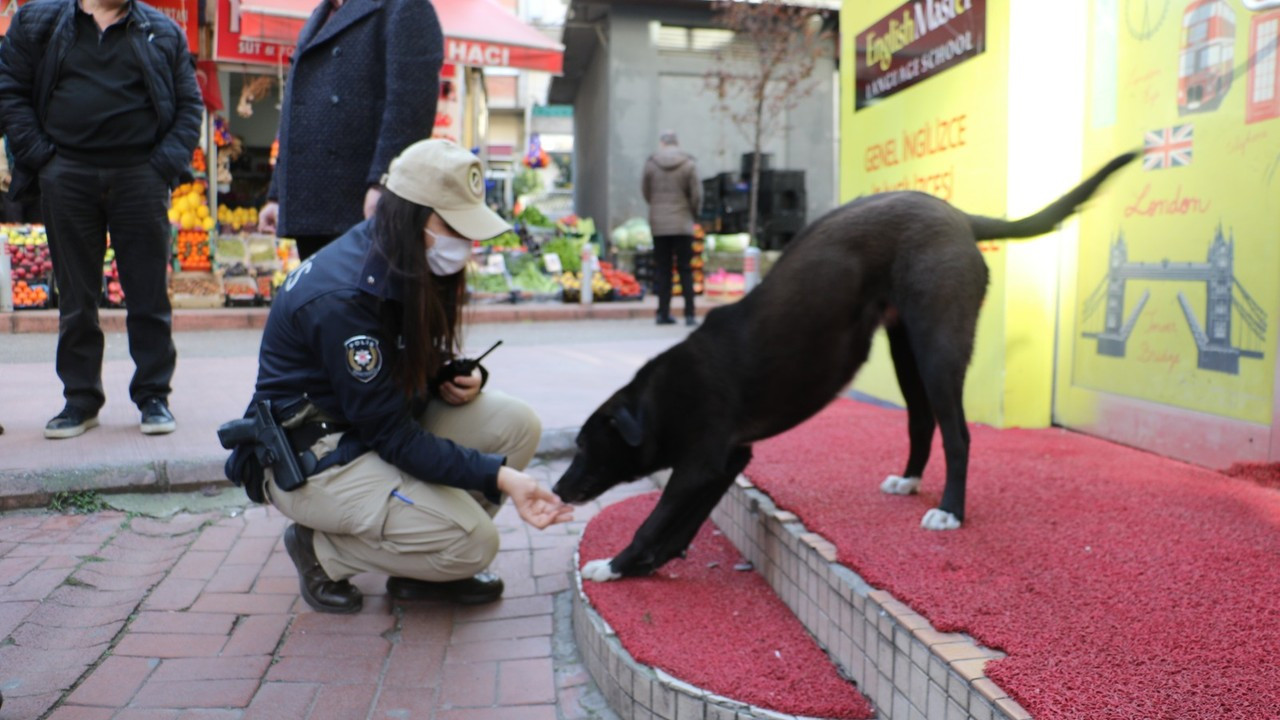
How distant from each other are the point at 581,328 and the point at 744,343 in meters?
7.29

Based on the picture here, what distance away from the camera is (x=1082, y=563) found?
2498 mm

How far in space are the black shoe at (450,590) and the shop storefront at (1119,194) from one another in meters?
2.31

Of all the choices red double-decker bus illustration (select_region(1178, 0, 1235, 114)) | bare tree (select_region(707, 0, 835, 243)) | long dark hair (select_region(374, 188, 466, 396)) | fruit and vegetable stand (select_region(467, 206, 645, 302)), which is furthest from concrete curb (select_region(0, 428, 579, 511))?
bare tree (select_region(707, 0, 835, 243))

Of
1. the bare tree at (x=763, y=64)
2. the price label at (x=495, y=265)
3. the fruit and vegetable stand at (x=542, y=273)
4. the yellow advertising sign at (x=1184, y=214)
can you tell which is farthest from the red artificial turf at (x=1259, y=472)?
the bare tree at (x=763, y=64)

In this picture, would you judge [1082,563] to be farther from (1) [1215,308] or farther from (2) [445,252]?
(2) [445,252]

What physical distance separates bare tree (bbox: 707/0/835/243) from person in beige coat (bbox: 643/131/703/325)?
336 centimetres

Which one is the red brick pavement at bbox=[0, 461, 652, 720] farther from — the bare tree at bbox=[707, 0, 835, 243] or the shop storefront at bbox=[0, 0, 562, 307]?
the bare tree at bbox=[707, 0, 835, 243]

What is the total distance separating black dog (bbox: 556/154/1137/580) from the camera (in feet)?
9.48

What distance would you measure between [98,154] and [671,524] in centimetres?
292

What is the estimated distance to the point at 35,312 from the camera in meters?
8.38

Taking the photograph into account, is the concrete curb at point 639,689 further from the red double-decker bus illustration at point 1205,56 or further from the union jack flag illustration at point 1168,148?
the red double-decker bus illustration at point 1205,56

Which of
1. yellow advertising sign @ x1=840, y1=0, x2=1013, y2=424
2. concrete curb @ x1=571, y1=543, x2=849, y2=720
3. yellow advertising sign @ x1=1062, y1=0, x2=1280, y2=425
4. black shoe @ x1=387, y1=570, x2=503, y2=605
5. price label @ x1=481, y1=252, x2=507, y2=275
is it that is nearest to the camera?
concrete curb @ x1=571, y1=543, x2=849, y2=720

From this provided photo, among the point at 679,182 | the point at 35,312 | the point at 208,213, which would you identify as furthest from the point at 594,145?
the point at 35,312

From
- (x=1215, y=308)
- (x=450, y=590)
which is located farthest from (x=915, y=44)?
(x=450, y=590)
